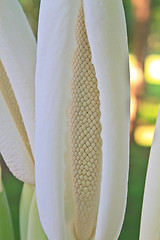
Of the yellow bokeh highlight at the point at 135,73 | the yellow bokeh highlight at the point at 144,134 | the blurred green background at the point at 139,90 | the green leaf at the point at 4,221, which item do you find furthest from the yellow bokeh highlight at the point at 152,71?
the green leaf at the point at 4,221

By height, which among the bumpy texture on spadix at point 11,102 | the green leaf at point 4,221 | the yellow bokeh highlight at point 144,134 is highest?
the yellow bokeh highlight at point 144,134

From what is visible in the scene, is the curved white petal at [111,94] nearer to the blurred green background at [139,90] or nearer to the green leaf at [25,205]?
the green leaf at [25,205]

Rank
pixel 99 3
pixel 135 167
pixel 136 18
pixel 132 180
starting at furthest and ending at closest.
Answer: pixel 136 18, pixel 135 167, pixel 132 180, pixel 99 3

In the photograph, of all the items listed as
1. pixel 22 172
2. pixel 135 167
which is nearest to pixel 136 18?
pixel 135 167

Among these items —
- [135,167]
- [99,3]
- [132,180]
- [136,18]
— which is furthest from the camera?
[136,18]

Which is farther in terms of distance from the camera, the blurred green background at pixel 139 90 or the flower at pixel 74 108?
the blurred green background at pixel 139 90

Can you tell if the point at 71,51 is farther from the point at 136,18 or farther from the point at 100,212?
the point at 136,18

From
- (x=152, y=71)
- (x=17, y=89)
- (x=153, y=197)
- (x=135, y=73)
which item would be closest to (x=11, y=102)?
(x=17, y=89)

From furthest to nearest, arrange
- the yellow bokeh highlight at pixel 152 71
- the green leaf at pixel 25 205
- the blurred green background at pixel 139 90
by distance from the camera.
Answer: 1. the yellow bokeh highlight at pixel 152 71
2. the blurred green background at pixel 139 90
3. the green leaf at pixel 25 205
